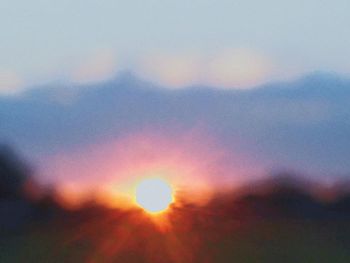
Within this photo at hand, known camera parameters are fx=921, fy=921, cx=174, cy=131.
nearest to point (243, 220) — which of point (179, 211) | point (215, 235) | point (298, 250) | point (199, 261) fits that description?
point (179, 211)

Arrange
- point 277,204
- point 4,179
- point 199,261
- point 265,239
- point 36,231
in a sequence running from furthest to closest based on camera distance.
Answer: point 4,179 < point 277,204 < point 36,231 < point 265,239 < point 199,261

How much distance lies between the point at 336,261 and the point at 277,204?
6427mm

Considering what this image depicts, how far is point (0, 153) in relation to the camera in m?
23.3

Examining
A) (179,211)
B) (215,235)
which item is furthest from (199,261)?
(179,211)

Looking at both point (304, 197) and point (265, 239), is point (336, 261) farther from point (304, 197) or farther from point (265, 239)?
point (304, 197)

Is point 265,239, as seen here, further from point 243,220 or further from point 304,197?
point 304,197

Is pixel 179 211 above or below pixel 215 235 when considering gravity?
above

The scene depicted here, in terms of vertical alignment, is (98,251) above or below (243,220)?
below

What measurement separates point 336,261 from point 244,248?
5.15ft

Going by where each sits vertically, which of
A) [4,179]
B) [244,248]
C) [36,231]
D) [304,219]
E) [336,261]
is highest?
[4,179]

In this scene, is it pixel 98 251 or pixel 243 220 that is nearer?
pixel 98 251

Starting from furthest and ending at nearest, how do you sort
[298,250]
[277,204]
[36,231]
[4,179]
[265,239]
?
[4,179] → [277,204] → [36,231] → [265,239] → [298,250]

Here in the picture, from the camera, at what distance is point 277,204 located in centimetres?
1870

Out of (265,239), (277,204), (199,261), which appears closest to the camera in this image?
(199,261)
